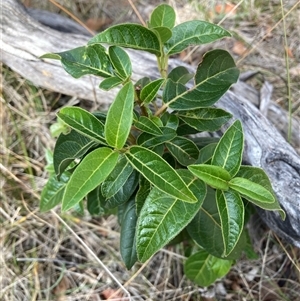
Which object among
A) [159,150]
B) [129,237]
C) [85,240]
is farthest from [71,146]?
[85,240]

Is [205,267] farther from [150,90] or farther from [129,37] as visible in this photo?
[129,37]

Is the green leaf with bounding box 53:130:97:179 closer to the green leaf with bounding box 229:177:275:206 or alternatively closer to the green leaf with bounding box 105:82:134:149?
the green leaf with bounding box 105:82:134:149

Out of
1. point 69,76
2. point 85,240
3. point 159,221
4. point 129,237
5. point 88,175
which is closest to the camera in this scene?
point 88,175

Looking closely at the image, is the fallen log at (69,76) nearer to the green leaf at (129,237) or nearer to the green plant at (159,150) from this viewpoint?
the green plant at (159,150)

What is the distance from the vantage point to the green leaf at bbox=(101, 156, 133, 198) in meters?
1.06

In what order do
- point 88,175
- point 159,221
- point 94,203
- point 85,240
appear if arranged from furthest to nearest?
1. point 85,240
2. point 94,203
3. point 159,221
4. point 88,175

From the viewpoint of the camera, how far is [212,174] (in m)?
1.01

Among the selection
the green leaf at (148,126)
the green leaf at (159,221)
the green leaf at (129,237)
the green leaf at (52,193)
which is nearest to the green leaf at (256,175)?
the green leaf at (159,221)

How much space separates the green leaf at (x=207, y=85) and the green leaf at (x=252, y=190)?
22cm

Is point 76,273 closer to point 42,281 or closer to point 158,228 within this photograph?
point 42,281

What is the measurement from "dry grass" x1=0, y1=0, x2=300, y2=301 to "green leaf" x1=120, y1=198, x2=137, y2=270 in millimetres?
301

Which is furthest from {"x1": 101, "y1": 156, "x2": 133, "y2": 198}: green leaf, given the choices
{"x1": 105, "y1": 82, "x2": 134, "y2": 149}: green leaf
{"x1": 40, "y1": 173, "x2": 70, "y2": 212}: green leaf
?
{"x1": 40, "y1": 173, "x2": 70, "y2": 212}: green leaf

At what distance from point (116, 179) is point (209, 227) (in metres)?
0.34

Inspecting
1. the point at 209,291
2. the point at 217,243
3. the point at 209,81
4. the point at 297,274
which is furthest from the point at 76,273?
the point at 209,81
